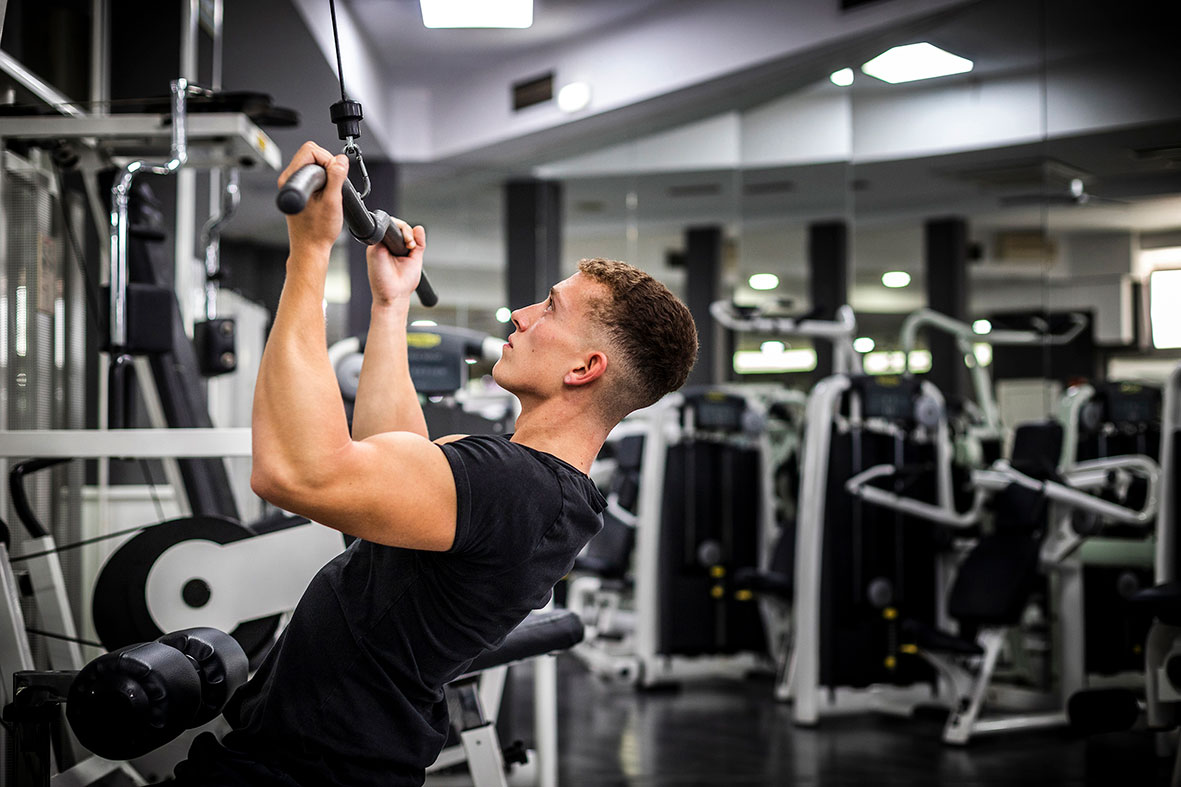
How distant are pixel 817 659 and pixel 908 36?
306cm

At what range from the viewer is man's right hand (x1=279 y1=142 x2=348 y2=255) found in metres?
1.24

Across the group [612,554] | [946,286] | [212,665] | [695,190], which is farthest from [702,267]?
[212,665]

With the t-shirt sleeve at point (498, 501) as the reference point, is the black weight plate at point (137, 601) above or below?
below

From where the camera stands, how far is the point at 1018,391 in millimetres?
6375

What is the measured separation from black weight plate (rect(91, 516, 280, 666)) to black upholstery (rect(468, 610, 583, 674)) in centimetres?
44

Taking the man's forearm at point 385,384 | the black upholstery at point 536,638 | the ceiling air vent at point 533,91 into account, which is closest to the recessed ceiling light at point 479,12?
the man's forearm at point 385,384

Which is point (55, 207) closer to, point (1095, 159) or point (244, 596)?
point (244, 596)

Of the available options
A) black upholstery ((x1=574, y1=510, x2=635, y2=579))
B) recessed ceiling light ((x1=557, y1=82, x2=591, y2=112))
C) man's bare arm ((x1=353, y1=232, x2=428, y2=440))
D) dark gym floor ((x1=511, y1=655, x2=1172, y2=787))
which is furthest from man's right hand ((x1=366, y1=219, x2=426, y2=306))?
recessed ceiling light ((x1=557, y1=82, x2=591, y2=112))

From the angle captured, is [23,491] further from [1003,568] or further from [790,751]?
[1003,568]

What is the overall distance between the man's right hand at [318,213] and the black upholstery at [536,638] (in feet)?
3.68

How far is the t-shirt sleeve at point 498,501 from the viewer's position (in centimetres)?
129

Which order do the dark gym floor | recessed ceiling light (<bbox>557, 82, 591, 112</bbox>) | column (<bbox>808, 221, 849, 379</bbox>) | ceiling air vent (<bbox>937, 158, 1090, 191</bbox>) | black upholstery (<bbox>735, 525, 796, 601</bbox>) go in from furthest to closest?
column (<bbox>808, 221, 849, 379</bbox>)
recessed ceiling light (<bbox>557, 82, 591, 112</bbox>)
ceiling air vent (<bbox>937, 158, 1090, 191</bbox>)
black upholstery (<bbox>735, 525, 796, 601</bbox>)
the dark gym floor

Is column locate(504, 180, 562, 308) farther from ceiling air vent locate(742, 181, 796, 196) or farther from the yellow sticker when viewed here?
the yellow sticker

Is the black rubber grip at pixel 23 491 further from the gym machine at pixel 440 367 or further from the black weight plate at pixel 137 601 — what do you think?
the gym machine at pixel 440 367
